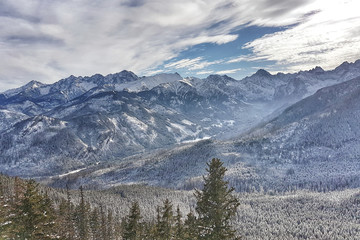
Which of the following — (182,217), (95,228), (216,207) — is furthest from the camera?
(95,228)

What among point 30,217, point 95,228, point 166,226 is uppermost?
point 30,217

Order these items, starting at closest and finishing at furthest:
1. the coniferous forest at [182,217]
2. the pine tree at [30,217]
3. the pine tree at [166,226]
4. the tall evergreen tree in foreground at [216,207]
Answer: the tall evergreen tree in foreground at [216,207] < the coniferous forest at [182,217] < the pine tree at [30,217] < the pine tree at [166,226]

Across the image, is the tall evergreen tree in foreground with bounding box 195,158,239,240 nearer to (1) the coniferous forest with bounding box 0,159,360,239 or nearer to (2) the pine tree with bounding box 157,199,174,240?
(1) the coniferous forest with bounding box 0,159,360,239

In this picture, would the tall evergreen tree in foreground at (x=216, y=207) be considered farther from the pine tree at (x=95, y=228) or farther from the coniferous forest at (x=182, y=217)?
the pine tree at (x=95, y=228)

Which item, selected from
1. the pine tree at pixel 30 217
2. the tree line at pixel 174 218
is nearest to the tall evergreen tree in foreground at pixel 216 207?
the tree line at pixel 174 218

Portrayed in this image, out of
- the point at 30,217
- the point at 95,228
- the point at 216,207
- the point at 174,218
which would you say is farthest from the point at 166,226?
the point at 95,228

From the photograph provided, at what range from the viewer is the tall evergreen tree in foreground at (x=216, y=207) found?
22953 millimetres

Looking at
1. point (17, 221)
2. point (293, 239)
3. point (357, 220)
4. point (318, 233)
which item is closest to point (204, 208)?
point (17, 221)

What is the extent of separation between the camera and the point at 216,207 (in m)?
23.5

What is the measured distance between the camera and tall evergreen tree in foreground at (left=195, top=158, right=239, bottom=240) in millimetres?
22953

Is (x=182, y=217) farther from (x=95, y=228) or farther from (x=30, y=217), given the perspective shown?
(x=30, y=217)

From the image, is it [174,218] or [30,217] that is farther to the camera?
[174,218]

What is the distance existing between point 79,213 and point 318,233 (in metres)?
152

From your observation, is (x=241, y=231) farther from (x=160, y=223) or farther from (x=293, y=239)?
(x=160, y=223)
